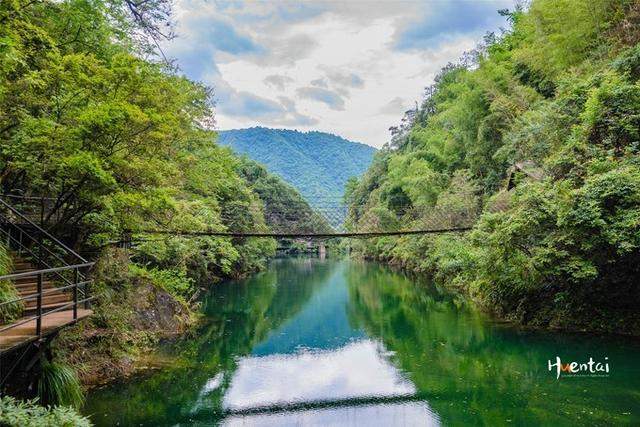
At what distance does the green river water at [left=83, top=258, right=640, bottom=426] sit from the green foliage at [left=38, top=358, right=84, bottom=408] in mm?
768

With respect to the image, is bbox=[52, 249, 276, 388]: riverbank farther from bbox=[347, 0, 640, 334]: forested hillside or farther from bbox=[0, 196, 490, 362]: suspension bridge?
bbox=[347, 0, 640, 334]: forested hillside

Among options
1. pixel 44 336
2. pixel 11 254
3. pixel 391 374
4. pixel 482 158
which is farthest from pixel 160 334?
pixel 482 158

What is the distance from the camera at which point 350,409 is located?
7.28m

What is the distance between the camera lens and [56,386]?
5.43 meters

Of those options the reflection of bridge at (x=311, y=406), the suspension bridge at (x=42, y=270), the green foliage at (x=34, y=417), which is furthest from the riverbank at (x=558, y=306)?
the green foliage at (x=34, y=417)

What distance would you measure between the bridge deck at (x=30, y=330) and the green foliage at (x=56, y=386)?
0.57m

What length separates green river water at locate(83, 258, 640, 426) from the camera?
6719 millimetres

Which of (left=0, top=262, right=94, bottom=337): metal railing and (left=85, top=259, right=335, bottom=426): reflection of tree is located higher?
(left=0, top=262, right=94, bottom=337): metal railing

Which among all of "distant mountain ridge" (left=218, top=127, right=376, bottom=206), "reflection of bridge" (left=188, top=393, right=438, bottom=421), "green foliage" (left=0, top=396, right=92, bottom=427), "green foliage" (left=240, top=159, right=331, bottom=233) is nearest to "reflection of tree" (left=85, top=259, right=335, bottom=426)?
"reflection of bridge" (left=188, top=393, right=438, bottom=421)

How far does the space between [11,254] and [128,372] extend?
285 cm

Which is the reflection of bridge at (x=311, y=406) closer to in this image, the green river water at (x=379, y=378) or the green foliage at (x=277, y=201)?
the green river water at (x=379, y=378)

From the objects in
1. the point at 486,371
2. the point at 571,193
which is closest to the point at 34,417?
the point at 486,371

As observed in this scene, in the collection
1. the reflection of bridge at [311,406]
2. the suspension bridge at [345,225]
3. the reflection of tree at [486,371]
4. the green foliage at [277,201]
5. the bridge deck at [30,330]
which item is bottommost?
the reflection of bridge at [311,406]

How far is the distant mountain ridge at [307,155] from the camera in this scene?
321 feet
